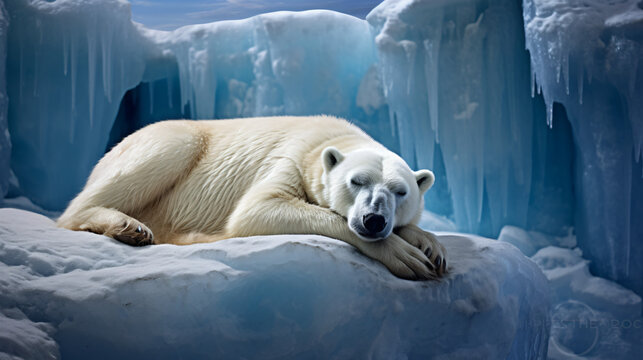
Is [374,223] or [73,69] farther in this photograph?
[73,69]

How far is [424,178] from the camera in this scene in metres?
2.47

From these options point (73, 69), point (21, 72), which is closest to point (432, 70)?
point (73, 69)

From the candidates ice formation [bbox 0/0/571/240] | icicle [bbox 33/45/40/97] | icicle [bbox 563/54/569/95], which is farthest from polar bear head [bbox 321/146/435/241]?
icicle [bbox 33/45/40/97]

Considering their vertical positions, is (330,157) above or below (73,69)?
below

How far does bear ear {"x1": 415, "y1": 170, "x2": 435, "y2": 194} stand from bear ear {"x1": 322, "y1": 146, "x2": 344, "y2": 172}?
1.39 ft

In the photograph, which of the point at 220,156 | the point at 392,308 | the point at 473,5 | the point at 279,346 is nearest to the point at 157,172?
the point at 220,156

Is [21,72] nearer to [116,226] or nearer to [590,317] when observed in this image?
[116,226]

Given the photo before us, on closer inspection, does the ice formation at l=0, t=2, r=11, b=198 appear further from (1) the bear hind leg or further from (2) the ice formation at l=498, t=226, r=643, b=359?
(2) the ice formation at l=498, t=226, r=643, b=359

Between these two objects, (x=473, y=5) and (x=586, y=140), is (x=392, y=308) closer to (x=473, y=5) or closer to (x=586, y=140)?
(x=586, y=140)

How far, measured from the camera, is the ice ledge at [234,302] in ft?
5.29

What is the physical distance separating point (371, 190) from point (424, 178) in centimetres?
47

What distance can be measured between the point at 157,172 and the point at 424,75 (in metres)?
4.25

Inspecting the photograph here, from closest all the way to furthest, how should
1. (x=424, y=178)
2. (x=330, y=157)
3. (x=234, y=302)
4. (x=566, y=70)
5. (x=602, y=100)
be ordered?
(x=234, y=302)
(x=330, y=157)
(x=424, y=178)
(x=566, y=70)
(x=602, y=100)

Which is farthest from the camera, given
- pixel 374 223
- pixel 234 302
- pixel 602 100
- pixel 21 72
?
pixel 21 72
